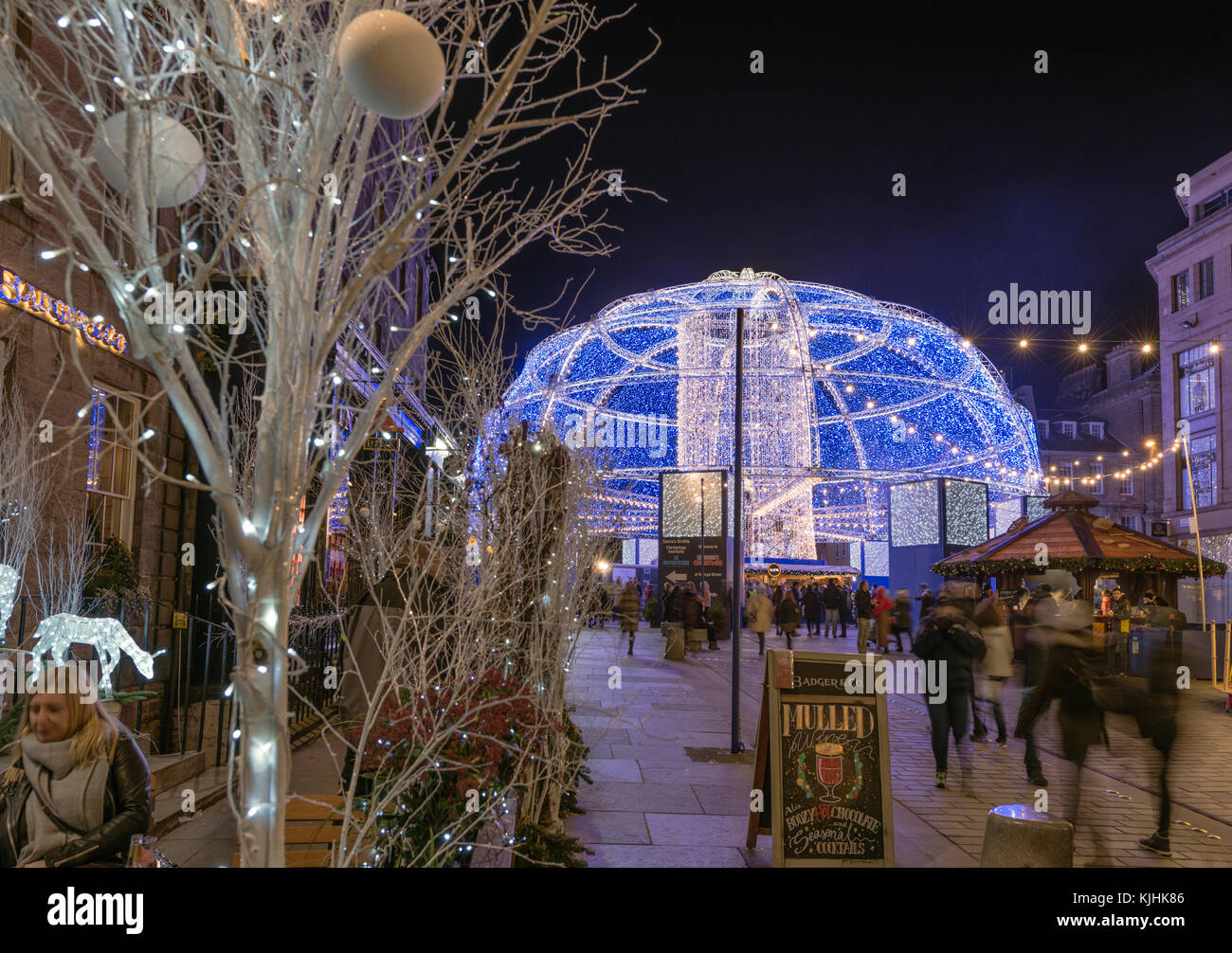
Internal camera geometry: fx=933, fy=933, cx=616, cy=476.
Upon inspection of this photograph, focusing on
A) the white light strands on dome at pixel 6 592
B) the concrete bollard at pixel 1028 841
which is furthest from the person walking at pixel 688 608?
the concrete bollard at pixel 1028 841

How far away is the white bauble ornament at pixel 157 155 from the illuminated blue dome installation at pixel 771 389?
28.6 meters

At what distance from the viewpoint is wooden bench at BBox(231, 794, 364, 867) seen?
5.25 m

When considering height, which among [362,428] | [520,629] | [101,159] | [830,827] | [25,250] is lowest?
[830,827]

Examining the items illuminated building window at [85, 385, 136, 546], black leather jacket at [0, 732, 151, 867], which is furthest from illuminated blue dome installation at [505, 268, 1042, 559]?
black leather jacket at [0, 732, 151, 867]

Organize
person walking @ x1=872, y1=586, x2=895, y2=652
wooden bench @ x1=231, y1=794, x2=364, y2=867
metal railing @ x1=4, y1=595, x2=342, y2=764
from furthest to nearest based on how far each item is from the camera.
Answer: person walking @ x1=872, y1=586, x2=895, y2=652 < metal railing @ x1=4, y1=595, x2=342, y2=764 < wooden bench @ x1=231, y1=794, x2=364, y2=867

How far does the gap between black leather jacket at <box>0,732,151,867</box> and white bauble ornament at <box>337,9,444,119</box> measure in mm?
3318

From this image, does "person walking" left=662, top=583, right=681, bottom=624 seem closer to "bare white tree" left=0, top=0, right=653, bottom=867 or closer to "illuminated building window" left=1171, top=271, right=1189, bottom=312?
"bare white tree" left=0, top=0, right=653, bottom=867

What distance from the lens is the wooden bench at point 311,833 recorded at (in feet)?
17.2

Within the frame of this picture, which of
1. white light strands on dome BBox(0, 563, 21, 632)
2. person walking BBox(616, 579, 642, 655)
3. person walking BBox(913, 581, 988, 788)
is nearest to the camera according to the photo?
white light strands on dome BBox(0, 563, 21, 632)

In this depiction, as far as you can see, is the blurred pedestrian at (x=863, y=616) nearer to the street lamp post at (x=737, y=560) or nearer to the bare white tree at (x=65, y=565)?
the street lamp post at (x=737, y=560)
